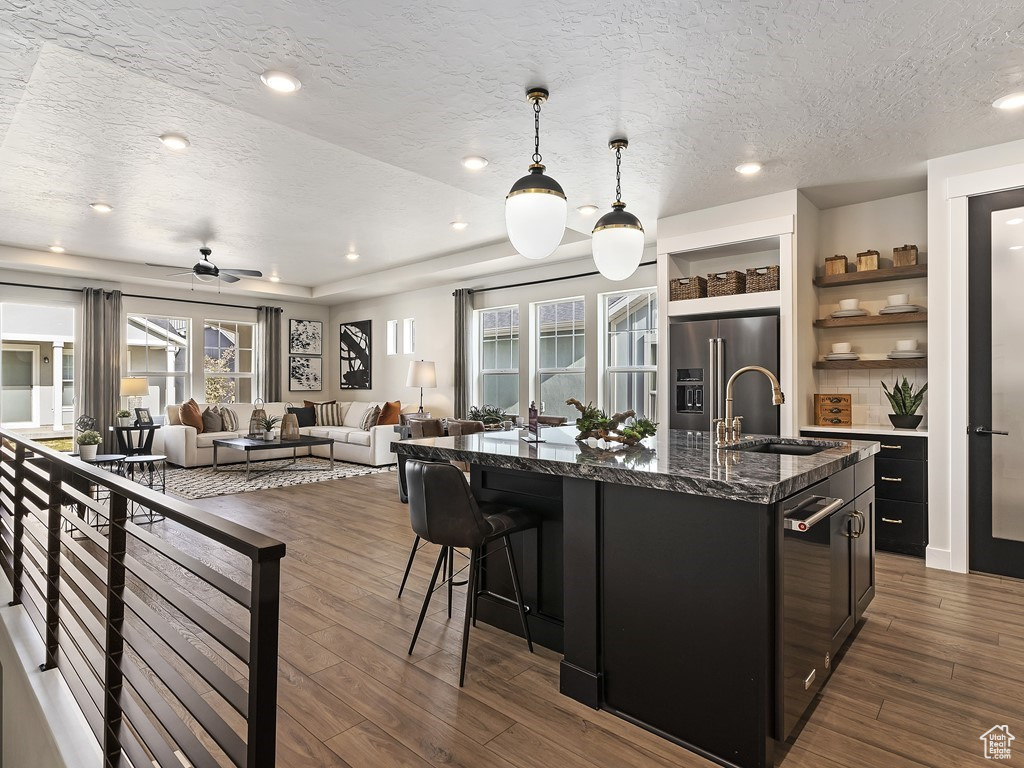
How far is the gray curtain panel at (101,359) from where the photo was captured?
7875mm

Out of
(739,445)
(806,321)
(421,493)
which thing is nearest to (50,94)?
(421,493)

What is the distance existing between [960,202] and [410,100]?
11.2 feet

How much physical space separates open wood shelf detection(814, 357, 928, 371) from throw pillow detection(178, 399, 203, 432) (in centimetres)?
769

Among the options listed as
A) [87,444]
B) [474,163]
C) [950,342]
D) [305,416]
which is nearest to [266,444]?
[305,416]

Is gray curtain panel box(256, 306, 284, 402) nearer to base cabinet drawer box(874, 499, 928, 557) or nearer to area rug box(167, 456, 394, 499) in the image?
area rug box(167, 456, 394, 499)

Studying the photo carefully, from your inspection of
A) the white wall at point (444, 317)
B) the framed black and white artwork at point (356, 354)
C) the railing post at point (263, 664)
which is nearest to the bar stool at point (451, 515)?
the railing post at point (263, 664)

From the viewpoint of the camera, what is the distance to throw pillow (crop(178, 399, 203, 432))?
797 cm

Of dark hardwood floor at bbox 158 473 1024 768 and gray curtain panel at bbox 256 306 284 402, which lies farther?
gray curtain panel at bbox 256 306 284 402

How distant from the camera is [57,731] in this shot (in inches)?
80.6

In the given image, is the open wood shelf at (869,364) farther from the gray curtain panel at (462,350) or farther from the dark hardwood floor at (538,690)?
the gray curtain panel at (462,350)

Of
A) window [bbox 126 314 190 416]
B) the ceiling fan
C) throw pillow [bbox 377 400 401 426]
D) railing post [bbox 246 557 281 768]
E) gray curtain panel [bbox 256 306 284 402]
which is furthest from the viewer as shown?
gray curtain panel [bbox 256 306 284 402]

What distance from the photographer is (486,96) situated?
287 cm

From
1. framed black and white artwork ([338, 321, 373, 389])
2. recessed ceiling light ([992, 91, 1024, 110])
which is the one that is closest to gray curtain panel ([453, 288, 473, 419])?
framed black and white artwork ([338, 321, 373, 389])

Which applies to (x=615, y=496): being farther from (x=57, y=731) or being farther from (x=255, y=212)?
(x=255, y=212)
